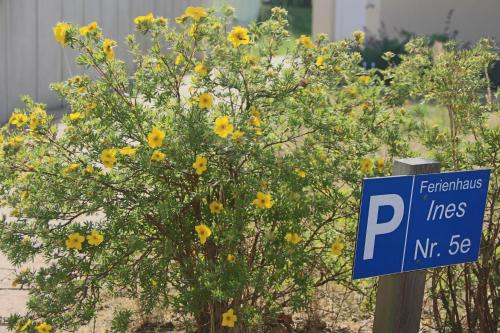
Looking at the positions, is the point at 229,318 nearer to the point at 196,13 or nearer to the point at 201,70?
the point at 201,70

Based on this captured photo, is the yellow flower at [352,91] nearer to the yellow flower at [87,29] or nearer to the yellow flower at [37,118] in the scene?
the yellow flower at [87,29]

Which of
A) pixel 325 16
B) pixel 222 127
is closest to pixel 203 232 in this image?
pixel 222 127

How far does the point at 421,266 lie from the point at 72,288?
142 cm

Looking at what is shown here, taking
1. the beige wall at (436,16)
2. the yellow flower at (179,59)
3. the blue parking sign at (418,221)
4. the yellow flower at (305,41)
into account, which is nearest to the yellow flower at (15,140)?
the yellow flower at (179,59)

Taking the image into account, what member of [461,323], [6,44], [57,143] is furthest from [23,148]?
[6,44]

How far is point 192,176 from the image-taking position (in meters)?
3.40

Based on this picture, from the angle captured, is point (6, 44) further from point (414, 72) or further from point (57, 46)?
point (414, 72)

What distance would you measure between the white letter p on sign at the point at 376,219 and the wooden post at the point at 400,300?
0.60ft

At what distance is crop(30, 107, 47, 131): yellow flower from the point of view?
3459 millimetres

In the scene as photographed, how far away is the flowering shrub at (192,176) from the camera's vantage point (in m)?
3.30

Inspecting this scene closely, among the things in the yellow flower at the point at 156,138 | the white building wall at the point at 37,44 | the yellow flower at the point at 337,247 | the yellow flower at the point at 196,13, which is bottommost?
the yellow flower at the point at 337,247

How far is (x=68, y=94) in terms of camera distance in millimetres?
3709

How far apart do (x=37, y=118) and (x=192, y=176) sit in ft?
2.33

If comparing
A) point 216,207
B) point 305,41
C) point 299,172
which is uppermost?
point 305,41
